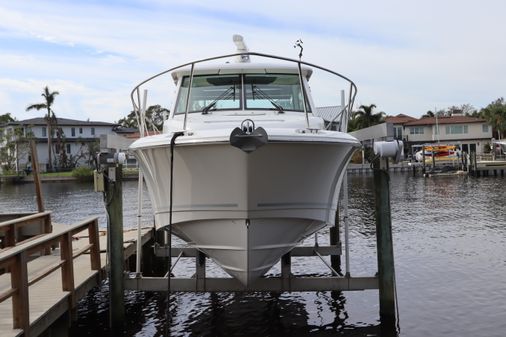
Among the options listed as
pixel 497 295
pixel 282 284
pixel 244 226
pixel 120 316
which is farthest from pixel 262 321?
pixel 497 295

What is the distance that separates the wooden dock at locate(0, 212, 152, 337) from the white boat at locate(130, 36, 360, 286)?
161 cm

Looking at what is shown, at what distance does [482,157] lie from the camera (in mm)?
70250

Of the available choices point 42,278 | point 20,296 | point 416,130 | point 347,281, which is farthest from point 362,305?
point 416,130

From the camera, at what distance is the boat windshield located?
9.26 meters

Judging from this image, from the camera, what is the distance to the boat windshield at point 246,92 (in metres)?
9.26

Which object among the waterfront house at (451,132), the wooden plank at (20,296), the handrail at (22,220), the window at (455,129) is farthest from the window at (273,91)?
the window at (455,129)

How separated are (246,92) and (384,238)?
3.35m

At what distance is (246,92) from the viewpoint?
9367 millimetres

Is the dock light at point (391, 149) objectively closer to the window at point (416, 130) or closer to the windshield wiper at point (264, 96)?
the windshield wiper at point (264, 96)

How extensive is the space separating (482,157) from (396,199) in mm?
40975

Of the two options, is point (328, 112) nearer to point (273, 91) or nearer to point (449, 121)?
point (273, 91)

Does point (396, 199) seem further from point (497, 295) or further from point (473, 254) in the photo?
point (497, 295)

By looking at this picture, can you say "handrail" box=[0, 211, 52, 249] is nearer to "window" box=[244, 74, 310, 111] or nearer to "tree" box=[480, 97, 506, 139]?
"window" box=[244, 74, 310, 111]

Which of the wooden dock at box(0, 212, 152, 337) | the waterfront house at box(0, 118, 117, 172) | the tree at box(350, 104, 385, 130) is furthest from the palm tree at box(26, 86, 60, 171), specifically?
the wooden dock at box(0, 212, 152, 337)
